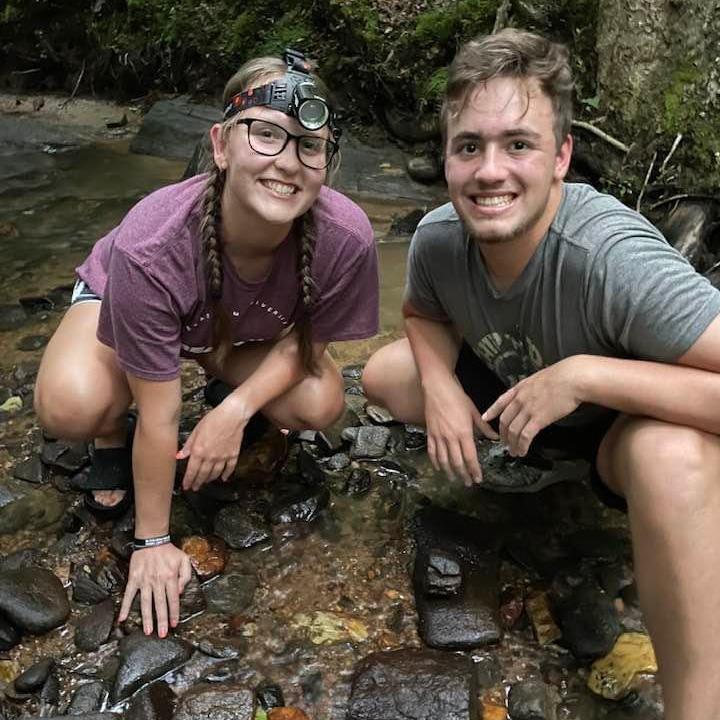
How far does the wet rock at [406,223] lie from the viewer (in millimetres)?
5809

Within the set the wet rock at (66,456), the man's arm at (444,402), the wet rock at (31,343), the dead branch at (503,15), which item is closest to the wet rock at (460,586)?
the man's arm at (444,402)

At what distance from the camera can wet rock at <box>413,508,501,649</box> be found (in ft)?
8.02

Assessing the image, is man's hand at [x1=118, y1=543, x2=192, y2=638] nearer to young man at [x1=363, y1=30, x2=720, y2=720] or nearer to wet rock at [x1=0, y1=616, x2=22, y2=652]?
wet rock at [x1=0, y1=616, x2=22, y2=652]

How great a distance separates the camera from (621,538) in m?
2.81

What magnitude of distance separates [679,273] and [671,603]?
2.58 feet

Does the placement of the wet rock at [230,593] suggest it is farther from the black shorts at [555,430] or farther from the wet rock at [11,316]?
the wet rock at [11,316]

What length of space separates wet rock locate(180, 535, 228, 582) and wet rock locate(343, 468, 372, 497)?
0.55m

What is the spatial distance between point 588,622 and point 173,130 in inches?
276

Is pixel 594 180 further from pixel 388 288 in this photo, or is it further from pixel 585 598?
pixel 585 598

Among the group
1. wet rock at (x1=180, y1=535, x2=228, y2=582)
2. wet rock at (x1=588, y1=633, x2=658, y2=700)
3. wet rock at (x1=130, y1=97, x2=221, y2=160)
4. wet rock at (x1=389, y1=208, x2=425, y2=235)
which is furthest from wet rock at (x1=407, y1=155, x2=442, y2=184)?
wet rock at (x1=588, y1=633, x2=658, y2=700)

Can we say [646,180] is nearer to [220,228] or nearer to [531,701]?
[220,228]

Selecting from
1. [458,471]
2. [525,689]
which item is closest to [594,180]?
[458,471]

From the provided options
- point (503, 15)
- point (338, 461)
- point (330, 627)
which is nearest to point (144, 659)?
point (330, 627)

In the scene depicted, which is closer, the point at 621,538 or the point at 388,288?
the point at 621,538
